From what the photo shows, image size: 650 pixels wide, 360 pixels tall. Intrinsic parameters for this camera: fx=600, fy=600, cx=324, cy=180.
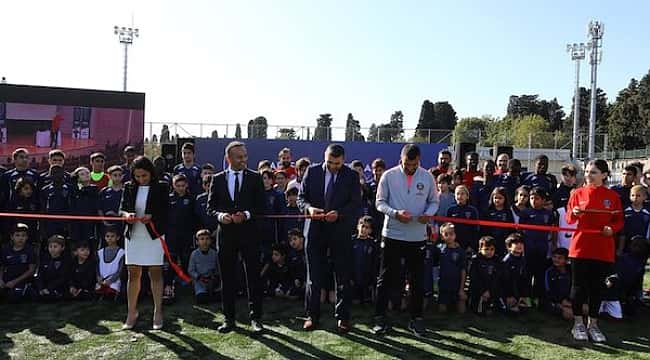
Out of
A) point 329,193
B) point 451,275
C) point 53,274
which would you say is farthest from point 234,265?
point 53,274

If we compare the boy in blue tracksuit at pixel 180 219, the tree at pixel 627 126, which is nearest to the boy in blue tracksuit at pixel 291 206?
the boy in blue tracksuit at pixel 180 219

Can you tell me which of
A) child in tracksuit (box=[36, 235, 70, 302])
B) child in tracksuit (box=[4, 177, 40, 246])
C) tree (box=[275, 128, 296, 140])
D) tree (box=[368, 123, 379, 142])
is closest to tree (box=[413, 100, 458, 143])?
tree (box=[368, 123, 379, 142])

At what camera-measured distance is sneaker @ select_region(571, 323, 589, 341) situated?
5.54 m

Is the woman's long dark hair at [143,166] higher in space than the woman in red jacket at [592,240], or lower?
higher

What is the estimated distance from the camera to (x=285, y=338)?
5453mm

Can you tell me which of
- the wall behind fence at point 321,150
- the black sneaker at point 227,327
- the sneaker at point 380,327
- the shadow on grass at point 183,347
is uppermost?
the wall behind fence at point 321,150

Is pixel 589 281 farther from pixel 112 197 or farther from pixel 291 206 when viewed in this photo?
pixel 112 197

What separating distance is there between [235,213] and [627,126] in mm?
63939

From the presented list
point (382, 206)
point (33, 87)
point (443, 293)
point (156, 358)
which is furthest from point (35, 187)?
point (33, 87)

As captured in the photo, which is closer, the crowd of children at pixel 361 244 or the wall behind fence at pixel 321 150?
the crowd of children at pixel 361 244

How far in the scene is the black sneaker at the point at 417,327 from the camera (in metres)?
5.58

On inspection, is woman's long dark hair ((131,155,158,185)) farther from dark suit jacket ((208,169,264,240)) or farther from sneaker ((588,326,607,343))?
sneaker ((588,326,607,343))

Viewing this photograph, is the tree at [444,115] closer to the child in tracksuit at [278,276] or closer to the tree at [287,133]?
the tree at [287,133]

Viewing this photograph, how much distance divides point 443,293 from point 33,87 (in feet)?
60.6
